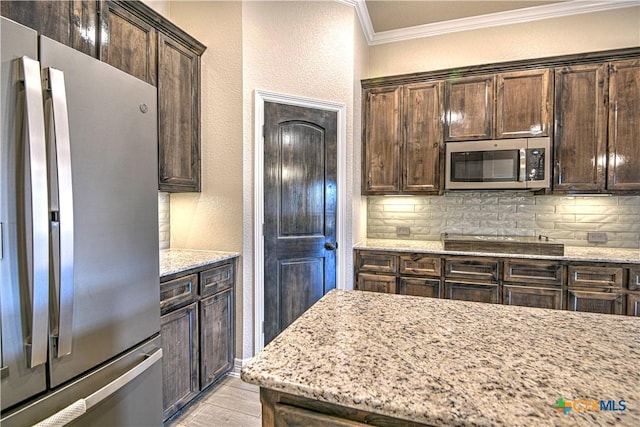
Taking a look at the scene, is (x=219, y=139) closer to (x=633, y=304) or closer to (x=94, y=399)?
(x=94, y=399)

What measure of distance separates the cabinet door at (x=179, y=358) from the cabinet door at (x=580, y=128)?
3.11 m

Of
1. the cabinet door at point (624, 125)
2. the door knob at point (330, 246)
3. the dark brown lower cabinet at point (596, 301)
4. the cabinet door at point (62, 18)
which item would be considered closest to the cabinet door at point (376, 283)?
the door knob at point (330, 246)

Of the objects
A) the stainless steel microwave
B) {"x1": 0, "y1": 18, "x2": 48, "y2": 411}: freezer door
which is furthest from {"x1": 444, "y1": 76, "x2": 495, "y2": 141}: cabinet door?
{"x1": 0, "y1": 18, "x2": 48, "y2": 411}: freezer door

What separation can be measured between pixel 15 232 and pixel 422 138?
2986 millimetres

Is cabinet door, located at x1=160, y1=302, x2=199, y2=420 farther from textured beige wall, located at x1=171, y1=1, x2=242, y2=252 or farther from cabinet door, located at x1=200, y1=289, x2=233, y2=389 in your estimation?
textured beige wall, located at x1=171, y1=1, x2=242, y2=252

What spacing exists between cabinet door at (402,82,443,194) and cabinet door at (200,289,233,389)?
1980 mm

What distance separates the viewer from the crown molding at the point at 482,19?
2.97 m

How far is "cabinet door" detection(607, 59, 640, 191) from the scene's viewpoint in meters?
2.62

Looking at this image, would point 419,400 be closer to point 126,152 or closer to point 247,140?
point 126,152

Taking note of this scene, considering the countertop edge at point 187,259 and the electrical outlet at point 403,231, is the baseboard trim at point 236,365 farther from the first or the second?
the electrical outlet at point 403,231

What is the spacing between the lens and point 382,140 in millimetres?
3246

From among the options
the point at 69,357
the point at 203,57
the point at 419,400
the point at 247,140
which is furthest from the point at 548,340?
the point at 203,57

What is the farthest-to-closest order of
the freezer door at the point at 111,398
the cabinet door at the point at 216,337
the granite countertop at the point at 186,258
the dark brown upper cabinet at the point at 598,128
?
the dark brown upper cabinet at the point at 598,128
the cabinet door at the point at 216,337
the granite countertop at the point at 186,258
the freezer door at the point at 111,398

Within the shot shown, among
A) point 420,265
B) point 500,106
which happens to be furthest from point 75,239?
point 500,106
